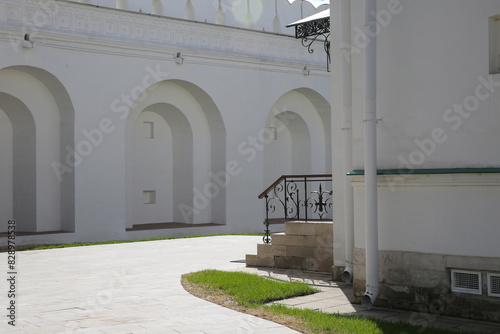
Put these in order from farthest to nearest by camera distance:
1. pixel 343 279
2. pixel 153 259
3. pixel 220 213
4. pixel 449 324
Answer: pixel 220 213 < pixel 153 259 < pixel 343 279 < pixel 449 324

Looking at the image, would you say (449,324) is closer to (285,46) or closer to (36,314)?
(36,314)

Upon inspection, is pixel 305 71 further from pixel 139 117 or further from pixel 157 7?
pixel 139 117

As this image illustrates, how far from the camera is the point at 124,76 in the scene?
18391mm

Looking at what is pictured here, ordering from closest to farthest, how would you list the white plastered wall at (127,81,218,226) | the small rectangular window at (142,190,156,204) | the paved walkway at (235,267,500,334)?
the paved walkway at (235,267,500,334) < the white plastered wall at (127,81,218,226) < the small rectangular window at (142,190,156,204)

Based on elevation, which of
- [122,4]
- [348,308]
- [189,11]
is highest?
[189,11]

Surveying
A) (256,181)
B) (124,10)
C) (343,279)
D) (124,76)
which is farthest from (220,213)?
(343,279)

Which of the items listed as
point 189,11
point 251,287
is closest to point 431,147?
point 251,287

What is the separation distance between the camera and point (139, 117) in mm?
20359

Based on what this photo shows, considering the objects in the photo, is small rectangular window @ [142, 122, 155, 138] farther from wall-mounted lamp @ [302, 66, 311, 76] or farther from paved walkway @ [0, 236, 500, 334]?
paved walkway @ [0, 236, 500, 334]

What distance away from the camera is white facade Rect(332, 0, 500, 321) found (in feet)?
23.6

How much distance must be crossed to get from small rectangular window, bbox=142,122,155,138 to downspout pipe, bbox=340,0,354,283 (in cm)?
1204

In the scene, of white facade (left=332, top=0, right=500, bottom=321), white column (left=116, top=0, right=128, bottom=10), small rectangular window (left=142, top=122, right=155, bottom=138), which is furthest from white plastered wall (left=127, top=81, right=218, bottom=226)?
white facade (left=332, top=0, right=500, bottom=321)

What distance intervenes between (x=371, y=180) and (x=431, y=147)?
82cm

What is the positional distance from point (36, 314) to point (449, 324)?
483cm
